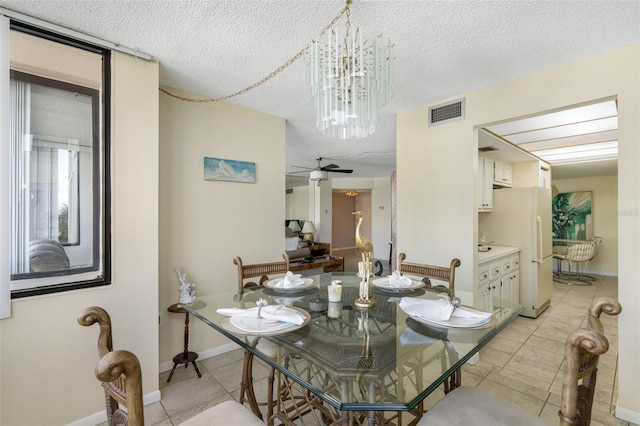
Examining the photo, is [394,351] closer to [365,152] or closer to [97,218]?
[97,218]

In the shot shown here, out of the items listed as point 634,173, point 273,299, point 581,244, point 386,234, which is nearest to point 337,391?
point 273,299

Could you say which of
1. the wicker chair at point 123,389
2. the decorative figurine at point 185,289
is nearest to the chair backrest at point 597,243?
the decorative figurine at point 185,289

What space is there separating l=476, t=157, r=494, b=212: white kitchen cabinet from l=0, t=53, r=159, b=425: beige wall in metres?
3.74

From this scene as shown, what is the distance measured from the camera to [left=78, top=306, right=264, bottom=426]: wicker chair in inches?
26.3

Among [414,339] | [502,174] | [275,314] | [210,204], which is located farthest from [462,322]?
[502,174]

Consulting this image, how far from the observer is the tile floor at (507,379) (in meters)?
2.01

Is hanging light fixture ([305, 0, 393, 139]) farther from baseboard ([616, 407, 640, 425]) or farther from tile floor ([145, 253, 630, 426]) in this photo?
baseboard ([616, 407, 640, 425])

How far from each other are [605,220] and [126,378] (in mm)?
8887

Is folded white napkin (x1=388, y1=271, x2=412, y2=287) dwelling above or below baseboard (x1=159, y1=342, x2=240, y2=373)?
above

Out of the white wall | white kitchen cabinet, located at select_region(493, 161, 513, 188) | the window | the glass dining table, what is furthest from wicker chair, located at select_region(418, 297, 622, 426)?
the white wall

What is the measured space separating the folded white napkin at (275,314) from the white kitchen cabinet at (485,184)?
3367 mm

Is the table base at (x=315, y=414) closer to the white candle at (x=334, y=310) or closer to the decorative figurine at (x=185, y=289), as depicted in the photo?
the white candle at (x=334, y=310)

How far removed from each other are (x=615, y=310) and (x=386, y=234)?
797cm

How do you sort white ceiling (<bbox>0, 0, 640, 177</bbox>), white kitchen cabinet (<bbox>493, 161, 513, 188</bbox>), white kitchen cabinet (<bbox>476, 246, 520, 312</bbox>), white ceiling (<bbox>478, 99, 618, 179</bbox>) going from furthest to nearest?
white kitchen cabinet (<bbox>493, 161, 513, 188</bbox>) → white kitchen cabinet (<bbox>476, 246, 520, 312</bbox>) → white ceiling (<bbox>478, 99, 618, 179</bbox>) → white ceiling (<bbox>0, 0, 640, 177</bbox>)
